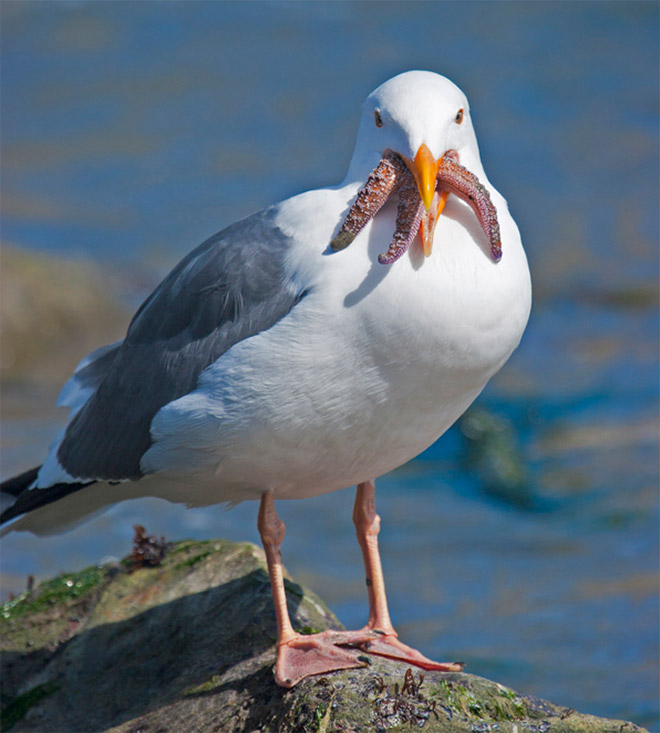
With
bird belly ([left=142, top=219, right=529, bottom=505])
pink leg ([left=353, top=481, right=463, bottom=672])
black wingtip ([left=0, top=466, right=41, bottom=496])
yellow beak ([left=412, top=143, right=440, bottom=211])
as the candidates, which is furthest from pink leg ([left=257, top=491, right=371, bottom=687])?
yellow beak ([left=412, top=143, right=440, bottom=211])

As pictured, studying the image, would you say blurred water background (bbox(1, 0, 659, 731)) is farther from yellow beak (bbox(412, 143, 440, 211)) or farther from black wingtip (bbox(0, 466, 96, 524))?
yellow beak (bbox(412, 143, 440, 211))

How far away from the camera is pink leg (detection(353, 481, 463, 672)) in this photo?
5.00 metres

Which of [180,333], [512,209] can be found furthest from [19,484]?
[512,209]

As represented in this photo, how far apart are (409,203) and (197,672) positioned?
96.1 inches

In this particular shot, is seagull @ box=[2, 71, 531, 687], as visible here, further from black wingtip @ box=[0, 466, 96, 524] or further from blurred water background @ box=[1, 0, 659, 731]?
blurred water background @ box=[1, 0, 659, 731]

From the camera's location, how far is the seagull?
176 inches

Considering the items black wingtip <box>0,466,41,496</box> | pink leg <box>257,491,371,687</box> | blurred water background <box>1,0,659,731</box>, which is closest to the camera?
pink leg <box>257,491,371,687</box>

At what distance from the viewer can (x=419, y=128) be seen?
4.47 meters

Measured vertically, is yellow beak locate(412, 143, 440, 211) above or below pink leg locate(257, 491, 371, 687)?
above

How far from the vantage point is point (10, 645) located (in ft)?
19.9

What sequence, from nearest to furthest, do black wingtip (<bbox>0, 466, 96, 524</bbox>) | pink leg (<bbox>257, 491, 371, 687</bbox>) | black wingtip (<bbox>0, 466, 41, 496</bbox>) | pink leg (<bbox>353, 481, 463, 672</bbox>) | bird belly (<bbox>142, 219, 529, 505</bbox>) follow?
bird belly (<bbox>142, 219, 529, 505</bbox>) < pink leg (<bbox>257, 491, 371, 687</bbox>) < pink leg (<bbox>353, 481, 463, 672</bbox>) < black wingtip (<bbox>0, 466, 96, 524</bbox>) < black wingtip (<bbox>0, 466, 41, 496</bbox>)

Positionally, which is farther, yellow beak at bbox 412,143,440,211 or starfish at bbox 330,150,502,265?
starfish at bbox 330,150,502,265

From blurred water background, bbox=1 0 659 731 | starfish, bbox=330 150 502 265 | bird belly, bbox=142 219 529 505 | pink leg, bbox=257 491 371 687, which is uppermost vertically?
blurred water background, bbox=1 0 659 731

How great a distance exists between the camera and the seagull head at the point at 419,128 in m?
4.43
